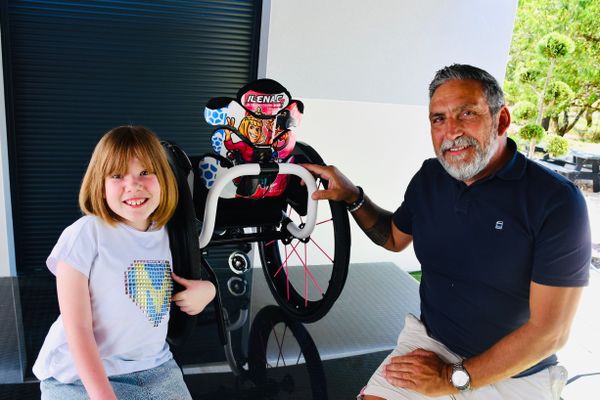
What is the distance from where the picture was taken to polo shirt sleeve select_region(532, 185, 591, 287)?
1495 mm

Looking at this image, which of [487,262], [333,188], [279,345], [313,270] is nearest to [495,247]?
[487,262]

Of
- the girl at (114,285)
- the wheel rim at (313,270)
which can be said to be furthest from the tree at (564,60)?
the girl at (114,285)

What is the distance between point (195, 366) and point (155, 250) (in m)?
0.92

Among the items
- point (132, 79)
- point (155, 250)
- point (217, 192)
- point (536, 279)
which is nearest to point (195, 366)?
point (217, 192)

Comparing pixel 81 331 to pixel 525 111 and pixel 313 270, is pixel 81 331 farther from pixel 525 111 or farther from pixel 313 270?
pixel 525 111

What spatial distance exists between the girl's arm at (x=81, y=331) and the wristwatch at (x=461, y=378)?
94 cm

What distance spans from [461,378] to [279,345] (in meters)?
1.03

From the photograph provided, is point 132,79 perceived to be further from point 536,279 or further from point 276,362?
point 536,279

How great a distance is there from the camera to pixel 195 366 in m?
2.28

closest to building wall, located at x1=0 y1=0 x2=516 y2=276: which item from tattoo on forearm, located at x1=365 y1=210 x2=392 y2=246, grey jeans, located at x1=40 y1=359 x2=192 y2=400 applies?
tattoo on forearm, located at x1=365 y1=210 x2=392 y2=246

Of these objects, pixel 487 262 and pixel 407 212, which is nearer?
pixel 487 262

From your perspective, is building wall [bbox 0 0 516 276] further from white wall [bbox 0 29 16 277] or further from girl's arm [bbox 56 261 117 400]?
girl's arm [bbox 56 261 117 400]

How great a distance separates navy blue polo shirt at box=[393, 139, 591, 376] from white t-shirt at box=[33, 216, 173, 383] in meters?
0.88

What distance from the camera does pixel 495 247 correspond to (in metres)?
1.63
